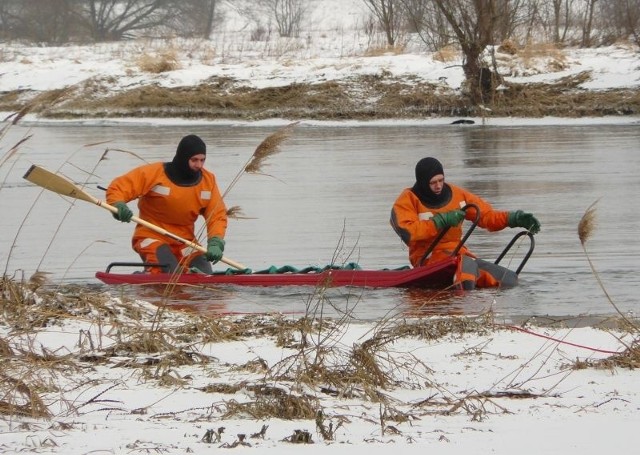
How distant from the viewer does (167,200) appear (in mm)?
10227

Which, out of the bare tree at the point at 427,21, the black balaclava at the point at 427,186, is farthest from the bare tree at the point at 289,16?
the black balaclava at the point at 427,186

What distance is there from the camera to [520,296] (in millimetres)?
9703

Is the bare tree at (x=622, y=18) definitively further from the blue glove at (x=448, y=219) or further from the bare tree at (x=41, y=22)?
the blue glove at (x=448, y=219)

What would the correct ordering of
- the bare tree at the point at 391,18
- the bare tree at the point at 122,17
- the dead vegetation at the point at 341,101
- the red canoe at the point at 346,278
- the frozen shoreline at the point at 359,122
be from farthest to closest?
1. the bare tree at the point at 122,17
2. the bare tree at the point at 391,18
3. the dead vegetation at the point at 341,101
4. the frozen shoreline at the point at 359,122
5. the red canoe at the point at 346,278

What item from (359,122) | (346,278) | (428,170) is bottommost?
(359,122)

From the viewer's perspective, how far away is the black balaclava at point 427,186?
9.84 meters

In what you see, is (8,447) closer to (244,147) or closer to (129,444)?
(129,444)

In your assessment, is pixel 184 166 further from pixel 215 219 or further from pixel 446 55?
pixel 446 55

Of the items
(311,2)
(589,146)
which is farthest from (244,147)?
(311,2)

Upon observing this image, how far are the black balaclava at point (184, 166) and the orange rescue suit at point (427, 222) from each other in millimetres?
1625

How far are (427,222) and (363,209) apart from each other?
15.2ft

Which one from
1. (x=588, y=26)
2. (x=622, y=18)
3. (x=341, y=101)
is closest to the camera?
(x=341, y=101)

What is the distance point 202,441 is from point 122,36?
43282mm

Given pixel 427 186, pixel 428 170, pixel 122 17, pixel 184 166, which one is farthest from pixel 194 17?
pixel 428 170
